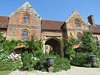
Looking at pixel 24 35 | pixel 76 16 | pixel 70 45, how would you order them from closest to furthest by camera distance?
pixel 24 35, pixel 70 45, pixel 76 16

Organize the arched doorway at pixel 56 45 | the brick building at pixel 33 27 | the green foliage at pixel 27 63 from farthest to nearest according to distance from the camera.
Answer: the arched doorway at pixel 56 45
the brick building at pixel 33 27
the green foliage at pixel 27 63

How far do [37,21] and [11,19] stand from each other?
4.65 meters

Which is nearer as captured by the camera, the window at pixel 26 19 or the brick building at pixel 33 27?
the brick building at pixel 33 27

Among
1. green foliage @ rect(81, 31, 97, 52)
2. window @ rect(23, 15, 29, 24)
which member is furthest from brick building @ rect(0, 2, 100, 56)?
green foliage @ rect(81, 31, 97, 52)

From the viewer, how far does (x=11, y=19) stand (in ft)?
39.8

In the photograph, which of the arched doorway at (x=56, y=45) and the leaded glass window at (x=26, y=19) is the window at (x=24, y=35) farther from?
the arched doorway at (x=56, y=45)

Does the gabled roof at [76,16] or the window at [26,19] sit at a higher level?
the gabled roof at [76,16]

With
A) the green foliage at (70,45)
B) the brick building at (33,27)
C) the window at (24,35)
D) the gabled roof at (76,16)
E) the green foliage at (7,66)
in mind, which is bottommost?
the green foliage at (7,66)

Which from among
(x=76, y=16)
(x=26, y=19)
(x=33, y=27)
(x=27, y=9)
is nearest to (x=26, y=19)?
(x=26, y=19)

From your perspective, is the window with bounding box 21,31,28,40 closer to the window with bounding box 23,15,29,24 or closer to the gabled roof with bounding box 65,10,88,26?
the window with bounding box 23,15,29,24

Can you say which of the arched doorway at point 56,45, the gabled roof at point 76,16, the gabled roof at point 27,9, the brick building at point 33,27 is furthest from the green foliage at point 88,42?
the gabled roof at point 27,9

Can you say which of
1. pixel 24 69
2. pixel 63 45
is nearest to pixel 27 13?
pixel 63 45

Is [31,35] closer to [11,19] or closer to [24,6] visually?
[11,19]

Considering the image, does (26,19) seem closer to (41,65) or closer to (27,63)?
(27,63)
